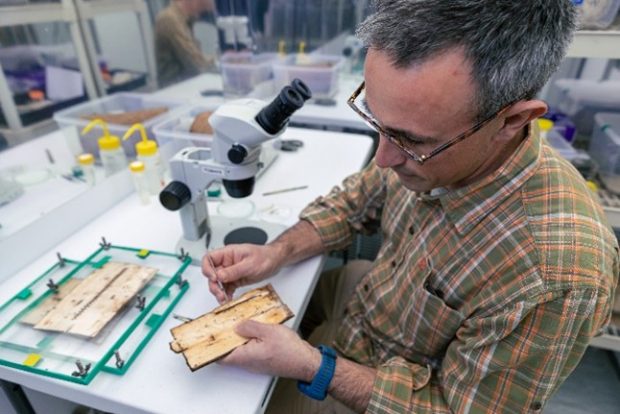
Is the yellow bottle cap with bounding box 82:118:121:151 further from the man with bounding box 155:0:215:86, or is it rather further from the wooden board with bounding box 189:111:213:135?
the man with bounding box 155:0:215:86

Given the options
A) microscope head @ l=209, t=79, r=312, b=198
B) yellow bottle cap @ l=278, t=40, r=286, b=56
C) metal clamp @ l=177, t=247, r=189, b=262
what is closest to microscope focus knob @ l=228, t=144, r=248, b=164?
microscope head @ l=209, t=79, r=312, b=198

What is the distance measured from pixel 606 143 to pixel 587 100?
0.33 metres

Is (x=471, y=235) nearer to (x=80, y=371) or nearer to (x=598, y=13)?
(x=80, y=371)

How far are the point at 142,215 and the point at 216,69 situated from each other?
1.63 meters

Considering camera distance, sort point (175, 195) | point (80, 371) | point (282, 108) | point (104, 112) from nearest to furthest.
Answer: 1. point (80, 371)
2. point (282, 108)
3. point (175, 195)
4. point (104, 112)

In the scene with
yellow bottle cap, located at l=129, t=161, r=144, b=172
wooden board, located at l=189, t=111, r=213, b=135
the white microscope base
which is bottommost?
the white microscope base

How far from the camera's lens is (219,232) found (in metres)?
1.03

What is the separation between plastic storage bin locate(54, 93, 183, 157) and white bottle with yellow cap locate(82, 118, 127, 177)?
0.04m

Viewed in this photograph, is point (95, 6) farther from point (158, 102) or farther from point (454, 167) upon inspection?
point (454, 167)

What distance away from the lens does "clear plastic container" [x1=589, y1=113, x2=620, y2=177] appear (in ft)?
4.48

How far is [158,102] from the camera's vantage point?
1.53 m

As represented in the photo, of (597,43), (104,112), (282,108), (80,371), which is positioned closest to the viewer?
(80,371)

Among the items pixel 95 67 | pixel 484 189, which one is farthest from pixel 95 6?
pixel 484 189

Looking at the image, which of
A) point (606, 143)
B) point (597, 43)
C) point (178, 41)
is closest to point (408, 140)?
point (597, 43)
